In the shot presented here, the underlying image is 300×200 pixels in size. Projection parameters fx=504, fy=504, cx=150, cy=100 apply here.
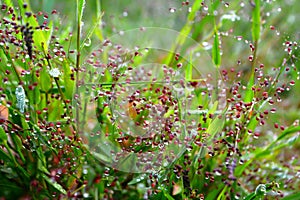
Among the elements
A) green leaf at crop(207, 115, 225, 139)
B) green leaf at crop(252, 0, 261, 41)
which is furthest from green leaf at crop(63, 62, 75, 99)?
green leaf at crop(252, 0, 261, 41)

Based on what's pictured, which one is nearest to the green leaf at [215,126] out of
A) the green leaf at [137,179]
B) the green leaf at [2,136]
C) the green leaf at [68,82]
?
the green leaf at [137,179]

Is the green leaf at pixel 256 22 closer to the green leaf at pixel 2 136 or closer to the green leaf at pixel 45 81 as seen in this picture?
the green leaf at pixel 45 81

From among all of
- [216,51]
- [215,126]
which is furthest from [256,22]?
[215,126]

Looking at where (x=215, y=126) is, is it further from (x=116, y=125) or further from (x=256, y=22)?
(x=256, y=22)

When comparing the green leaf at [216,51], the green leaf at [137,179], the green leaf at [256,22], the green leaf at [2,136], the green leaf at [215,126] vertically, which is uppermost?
the green leaf at [256,22]

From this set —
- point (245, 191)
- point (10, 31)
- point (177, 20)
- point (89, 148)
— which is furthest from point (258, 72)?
point (177, 20)

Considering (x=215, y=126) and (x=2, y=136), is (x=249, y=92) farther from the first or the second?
(x=2, y=136)

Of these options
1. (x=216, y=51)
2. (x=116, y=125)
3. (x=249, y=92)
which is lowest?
(x=116, y=125)

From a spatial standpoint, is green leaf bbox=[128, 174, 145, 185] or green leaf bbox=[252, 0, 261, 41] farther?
green leaf bbox=[252, 0, 261, 41]

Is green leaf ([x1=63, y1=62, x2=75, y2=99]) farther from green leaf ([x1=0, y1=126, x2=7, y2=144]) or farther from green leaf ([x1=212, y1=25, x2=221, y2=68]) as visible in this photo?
green leaf ([x1=212, y1=25, x2=221, y2=68])

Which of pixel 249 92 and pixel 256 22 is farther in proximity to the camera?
pixel 256 22

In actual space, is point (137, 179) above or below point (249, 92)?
below

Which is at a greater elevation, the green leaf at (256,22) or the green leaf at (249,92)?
the green leaf at (256,22)
